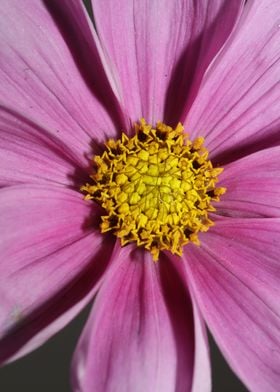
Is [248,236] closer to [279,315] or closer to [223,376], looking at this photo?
[279,315]

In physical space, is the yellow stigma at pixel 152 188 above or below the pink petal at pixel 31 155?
below

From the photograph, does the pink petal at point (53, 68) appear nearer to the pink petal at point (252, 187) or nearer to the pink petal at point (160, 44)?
the pink petal at point (160, 44)

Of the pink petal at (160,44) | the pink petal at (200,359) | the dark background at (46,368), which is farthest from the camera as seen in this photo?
the dark background at (46,368)

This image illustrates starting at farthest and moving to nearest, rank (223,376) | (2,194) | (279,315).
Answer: (223,376)
(279,315)
(2,194)

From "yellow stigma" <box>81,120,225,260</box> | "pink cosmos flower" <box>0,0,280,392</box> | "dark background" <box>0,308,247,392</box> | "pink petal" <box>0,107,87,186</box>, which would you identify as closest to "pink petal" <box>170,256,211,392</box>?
"pink cosmos flower" <box>0,0,280,392</box>

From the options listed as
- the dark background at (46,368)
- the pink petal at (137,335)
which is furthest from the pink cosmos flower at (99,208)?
the dark background at (46,368)

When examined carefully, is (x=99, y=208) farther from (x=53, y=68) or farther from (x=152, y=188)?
(x=53, y=68)

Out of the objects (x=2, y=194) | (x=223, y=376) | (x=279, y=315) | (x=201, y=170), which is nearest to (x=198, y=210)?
(x=201, y=170)
